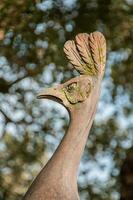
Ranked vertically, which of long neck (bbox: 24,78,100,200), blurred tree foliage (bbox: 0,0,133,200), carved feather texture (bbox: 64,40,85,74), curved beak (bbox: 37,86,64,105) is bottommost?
blurred tree foliage (bbox: 0,0,133,200)

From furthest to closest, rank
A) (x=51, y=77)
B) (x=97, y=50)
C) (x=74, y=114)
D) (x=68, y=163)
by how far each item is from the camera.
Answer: (x=51, y=77), (x=97, y=50), (x=74, y=114), (x=68, y=163)

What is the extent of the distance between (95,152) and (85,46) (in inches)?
246

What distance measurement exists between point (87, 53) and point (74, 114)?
1.15ft

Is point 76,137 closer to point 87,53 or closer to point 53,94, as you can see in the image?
point 53,94

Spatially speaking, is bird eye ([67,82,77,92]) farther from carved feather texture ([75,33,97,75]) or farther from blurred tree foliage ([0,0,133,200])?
blurred tree foliage ([0,0,133,200])

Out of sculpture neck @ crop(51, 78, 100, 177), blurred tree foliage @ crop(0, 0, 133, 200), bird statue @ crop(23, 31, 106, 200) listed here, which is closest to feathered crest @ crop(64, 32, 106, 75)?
bird statue @ crop(23, 31, 106, 200)

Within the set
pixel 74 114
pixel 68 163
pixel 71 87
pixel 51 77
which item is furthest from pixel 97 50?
pixel 51 77

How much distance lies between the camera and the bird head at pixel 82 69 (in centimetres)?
309

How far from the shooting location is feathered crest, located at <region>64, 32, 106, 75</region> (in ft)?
10.3

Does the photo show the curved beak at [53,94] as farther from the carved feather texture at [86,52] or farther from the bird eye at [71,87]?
the carved feather texture at [86,52]

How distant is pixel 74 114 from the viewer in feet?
9.95

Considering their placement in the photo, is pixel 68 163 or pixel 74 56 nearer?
pixel 68 163

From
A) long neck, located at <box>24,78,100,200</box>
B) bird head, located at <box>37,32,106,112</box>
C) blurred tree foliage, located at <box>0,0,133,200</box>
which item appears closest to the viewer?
long neck, located at <box>24,78,100,200</box>

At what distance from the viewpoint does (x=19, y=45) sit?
26.7 ft
